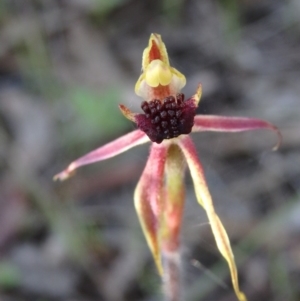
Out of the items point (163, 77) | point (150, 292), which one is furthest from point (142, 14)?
point (163, 77)

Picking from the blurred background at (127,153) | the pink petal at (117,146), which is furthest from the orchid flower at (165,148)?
the blurred background at (127,153)

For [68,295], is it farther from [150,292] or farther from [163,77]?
[163,77]

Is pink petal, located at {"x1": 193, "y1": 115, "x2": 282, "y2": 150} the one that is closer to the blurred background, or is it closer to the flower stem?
the flower stem

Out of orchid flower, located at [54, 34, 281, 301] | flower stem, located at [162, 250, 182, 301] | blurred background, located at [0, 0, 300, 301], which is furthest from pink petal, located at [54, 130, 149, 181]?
blurred background, located at [0, 0, 300, 301]

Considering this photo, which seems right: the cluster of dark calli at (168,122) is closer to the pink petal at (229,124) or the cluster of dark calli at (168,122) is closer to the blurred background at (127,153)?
the pink petal at (229,124)

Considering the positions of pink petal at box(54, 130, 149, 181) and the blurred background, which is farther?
the blurred background

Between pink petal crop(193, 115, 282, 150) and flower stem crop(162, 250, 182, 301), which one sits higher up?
pink petal crop(193, 115, 282, 150)
